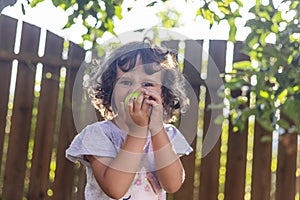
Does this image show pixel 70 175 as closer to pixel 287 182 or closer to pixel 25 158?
pixel 25 158

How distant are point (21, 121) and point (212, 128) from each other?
90cm

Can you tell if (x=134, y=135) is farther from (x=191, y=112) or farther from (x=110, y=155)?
Answer: (x=191, y=112)

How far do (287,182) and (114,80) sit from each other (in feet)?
4.94

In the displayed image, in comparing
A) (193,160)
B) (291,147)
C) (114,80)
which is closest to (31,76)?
(193,160)

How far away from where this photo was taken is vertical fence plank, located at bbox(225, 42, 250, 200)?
3.08 m

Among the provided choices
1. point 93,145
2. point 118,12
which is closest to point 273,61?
point 118,12

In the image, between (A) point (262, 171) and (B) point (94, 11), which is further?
(A) point (262, 171)

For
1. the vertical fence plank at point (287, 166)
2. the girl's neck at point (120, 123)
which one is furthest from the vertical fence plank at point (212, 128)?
the girl's neck at point (120, 123)

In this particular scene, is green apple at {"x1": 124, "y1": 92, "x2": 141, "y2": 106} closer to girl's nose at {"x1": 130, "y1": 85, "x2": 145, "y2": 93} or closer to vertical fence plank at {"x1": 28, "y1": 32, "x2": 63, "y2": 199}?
girl's nose at {"x1": 130, "y1": 85, "x2": 145, "y2": 93}

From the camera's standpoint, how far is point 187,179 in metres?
3.07

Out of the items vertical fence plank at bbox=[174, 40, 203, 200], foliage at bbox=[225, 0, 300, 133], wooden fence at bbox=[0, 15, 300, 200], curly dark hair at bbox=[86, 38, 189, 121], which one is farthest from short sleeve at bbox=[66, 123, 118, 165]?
wooden fence at bbox=[0, 15, 300, 200]

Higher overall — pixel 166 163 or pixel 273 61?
pixel 273 61

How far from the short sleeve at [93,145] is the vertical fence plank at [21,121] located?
1.41 m

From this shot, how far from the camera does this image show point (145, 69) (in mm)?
1771
